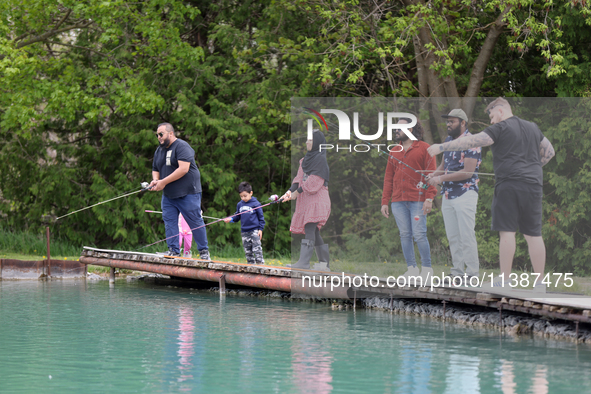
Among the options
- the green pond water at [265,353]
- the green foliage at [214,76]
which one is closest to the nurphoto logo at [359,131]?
the green pond water at [265,353]

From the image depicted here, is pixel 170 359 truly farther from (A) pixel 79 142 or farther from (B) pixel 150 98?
(A) pixel 79 142

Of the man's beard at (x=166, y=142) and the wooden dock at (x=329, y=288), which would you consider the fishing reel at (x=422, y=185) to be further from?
the man's beard at (x=166, y=142)

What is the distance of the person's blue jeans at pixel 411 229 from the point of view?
8.48 metres

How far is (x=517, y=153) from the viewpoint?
→ 7.85m

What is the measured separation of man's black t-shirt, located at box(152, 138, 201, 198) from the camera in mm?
10727

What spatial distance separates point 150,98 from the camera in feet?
53.5

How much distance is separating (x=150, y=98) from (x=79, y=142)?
13.2ft

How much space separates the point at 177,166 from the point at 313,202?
2517 mm

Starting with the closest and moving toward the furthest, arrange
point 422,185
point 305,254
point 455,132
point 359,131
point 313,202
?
1. point 455,132
2. point 422,185
3. point 359,131
4. point 313,202
5. point 305,254

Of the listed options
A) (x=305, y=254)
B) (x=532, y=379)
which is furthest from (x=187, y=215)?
(x=532, y=379)

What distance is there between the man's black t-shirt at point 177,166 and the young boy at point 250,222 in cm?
79

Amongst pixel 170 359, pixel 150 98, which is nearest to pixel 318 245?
pixel 170 359

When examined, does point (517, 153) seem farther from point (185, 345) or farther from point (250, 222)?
point (250, 222)

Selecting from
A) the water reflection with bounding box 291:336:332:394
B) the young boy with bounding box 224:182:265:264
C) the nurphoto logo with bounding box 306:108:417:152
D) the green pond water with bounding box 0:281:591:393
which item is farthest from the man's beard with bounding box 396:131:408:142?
the young boy with bounding box 224:182:265:264
